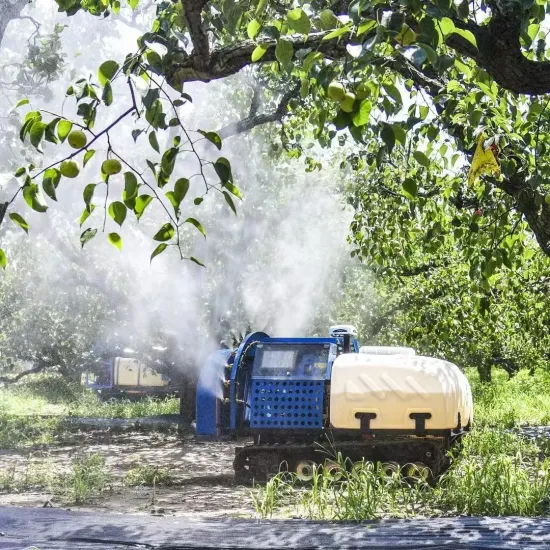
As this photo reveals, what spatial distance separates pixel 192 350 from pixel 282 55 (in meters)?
19.0

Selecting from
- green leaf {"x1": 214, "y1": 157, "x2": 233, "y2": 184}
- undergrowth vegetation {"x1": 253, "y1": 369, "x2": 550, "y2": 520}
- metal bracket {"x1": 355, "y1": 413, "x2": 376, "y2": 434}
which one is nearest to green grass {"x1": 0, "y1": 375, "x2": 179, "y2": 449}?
metal bracket {"x1": 355, "y1": 413, "x2": 376, "y2": 434}

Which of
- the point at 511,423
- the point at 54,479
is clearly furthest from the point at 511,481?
the point at 511,423

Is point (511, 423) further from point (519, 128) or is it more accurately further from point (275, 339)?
point (519, 128)

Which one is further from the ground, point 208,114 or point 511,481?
point 208,114

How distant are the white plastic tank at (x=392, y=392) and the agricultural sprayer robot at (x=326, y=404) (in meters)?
0.01

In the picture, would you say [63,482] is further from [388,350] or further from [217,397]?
[388,350]

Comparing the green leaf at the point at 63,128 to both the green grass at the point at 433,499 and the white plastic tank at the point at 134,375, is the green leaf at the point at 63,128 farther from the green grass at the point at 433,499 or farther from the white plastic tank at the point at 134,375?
the white plastic tank at the point at 134,375

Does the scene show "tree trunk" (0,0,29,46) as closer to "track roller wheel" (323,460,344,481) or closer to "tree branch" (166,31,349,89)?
"track roller wheel" (323,460,344,481)

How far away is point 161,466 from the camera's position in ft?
38.2

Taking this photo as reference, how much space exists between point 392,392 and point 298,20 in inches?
302

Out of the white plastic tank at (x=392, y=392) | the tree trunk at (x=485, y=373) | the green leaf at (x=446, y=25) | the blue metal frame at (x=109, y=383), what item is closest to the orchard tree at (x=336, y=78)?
the green leaf at (x=446, y=25)

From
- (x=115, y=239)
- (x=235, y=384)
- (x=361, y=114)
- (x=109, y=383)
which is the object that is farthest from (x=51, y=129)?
(x=109, y=383)

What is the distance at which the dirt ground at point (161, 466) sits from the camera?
8289mm

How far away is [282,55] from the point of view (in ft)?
7.09
